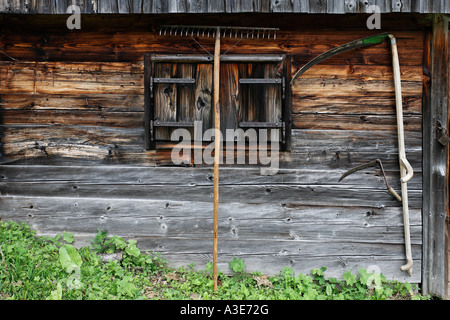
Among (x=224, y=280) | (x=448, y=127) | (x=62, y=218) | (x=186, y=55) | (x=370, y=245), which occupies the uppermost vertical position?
(x=186, y=55)

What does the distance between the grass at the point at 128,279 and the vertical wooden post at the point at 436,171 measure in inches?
13.5

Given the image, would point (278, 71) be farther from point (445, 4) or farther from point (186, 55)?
point (445, 4)

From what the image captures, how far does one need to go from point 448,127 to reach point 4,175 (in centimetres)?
510

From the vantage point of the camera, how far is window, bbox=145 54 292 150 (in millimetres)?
3986

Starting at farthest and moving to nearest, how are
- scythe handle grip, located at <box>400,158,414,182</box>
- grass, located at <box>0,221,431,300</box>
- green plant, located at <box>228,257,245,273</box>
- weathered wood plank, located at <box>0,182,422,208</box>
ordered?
weathered wood plank, located at <box>0,182,422,208</box>, green plant, located at <box>228,257,245,273</box>, scythe handle grip, located at <box>400,158,414,182</box>, grass, located at <box>0,221,431,300</box>

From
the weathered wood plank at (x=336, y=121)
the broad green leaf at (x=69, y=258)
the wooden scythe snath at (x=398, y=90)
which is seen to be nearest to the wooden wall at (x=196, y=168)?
the weathered wood plank at (x=336, y=121)

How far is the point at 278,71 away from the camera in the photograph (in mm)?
3994

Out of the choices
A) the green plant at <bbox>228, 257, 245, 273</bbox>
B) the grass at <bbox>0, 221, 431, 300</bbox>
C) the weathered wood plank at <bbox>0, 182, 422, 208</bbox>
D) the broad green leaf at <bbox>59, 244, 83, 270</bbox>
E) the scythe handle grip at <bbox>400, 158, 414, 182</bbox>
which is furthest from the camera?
the weathered wood plank at <bbox>0, 182, 422, 208</bbox>

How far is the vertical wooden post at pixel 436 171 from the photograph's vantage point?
12.8ft

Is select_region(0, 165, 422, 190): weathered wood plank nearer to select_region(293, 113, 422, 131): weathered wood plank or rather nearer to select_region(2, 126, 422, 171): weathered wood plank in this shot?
select_region(2, 126, 422, 171): weathered wood plank

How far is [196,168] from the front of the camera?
13.4 ft

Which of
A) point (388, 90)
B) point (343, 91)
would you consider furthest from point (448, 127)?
point (343, 91)

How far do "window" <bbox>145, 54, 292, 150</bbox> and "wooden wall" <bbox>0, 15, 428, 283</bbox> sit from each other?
0.45ft

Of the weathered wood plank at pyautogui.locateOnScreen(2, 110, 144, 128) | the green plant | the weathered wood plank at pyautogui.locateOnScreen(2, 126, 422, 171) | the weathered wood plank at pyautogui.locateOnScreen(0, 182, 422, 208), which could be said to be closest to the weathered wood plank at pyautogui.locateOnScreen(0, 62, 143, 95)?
the weathered wood plank at pyautogui.locateOnScreen(2, 110, 144, 128)
